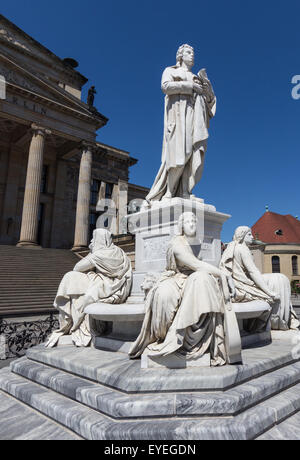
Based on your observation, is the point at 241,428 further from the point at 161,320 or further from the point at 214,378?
the point at 161,320

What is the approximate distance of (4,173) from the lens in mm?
27172

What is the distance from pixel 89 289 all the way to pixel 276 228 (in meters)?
52.5

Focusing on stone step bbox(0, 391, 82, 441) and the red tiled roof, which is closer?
stone step bbox(0, 391, 82, 441)

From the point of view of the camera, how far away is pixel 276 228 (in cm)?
5100

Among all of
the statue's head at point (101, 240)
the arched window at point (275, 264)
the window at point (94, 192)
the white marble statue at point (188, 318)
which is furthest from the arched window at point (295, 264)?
the white marble statue at point (188, 318)

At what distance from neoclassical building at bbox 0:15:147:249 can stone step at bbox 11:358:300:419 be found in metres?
21.4

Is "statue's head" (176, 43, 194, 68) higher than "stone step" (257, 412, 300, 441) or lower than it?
higher

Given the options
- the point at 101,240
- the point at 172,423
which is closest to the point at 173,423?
the point at 172,423

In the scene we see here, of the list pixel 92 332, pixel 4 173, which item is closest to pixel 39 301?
pixel 92 332

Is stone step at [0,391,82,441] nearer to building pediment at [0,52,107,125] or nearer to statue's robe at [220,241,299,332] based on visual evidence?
statue's robe at [220,241,299,332]

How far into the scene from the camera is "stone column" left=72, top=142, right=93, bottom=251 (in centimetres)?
2552

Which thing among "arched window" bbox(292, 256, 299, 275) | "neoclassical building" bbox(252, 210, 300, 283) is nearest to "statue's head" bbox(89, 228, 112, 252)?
"neoclassical building" bbox(252, 210, 300, 283)

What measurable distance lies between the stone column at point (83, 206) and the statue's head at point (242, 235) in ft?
70.5

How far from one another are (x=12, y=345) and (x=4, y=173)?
961 inches
